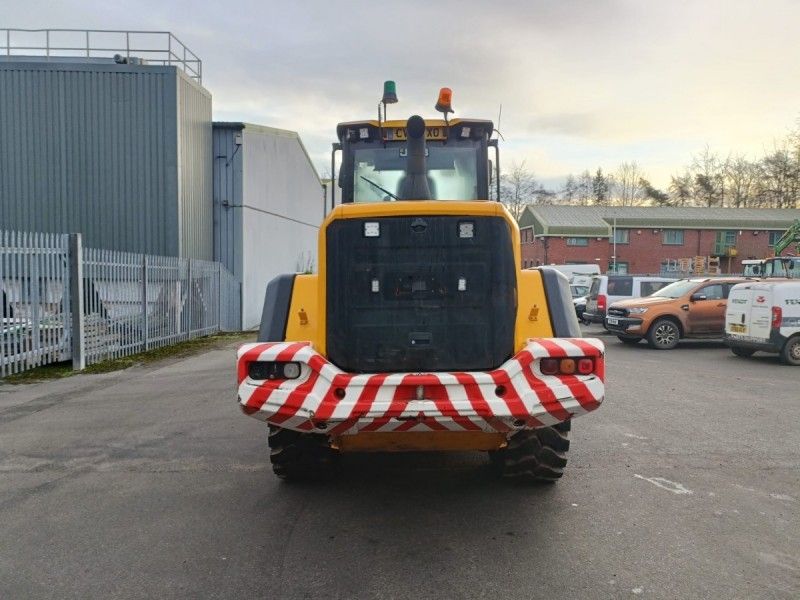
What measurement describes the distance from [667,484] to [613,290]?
15991 millimetres

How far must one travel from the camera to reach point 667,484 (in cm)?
496

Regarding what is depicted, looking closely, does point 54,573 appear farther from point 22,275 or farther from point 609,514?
point 22,275

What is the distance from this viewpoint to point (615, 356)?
14.0 m

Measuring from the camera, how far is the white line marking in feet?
15.7

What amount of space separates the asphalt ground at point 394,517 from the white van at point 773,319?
19.6ft

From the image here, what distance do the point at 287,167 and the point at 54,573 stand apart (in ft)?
81.0

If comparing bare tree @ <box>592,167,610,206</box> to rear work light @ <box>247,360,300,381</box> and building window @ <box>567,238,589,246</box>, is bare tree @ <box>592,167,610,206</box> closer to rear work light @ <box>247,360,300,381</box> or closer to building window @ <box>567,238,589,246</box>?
building window @ <box>567,238,589,246</box>

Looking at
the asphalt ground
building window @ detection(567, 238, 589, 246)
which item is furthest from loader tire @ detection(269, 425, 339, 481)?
building window @ detection(567, 238, 589, 246)

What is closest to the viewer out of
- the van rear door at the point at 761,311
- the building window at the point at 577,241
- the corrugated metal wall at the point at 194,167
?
the van rear door at the point at 761,311

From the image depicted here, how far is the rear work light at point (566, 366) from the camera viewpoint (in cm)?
383

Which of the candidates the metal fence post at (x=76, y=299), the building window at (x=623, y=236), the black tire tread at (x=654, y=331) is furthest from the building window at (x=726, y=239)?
the metal fence post at (x=76, y=299)

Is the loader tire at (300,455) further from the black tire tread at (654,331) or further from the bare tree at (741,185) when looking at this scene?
the bare tree at (741,185)

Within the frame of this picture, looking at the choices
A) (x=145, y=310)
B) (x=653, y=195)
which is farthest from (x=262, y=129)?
(x=653, y=195)

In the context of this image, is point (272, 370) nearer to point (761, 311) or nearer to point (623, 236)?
point (761, 311)
